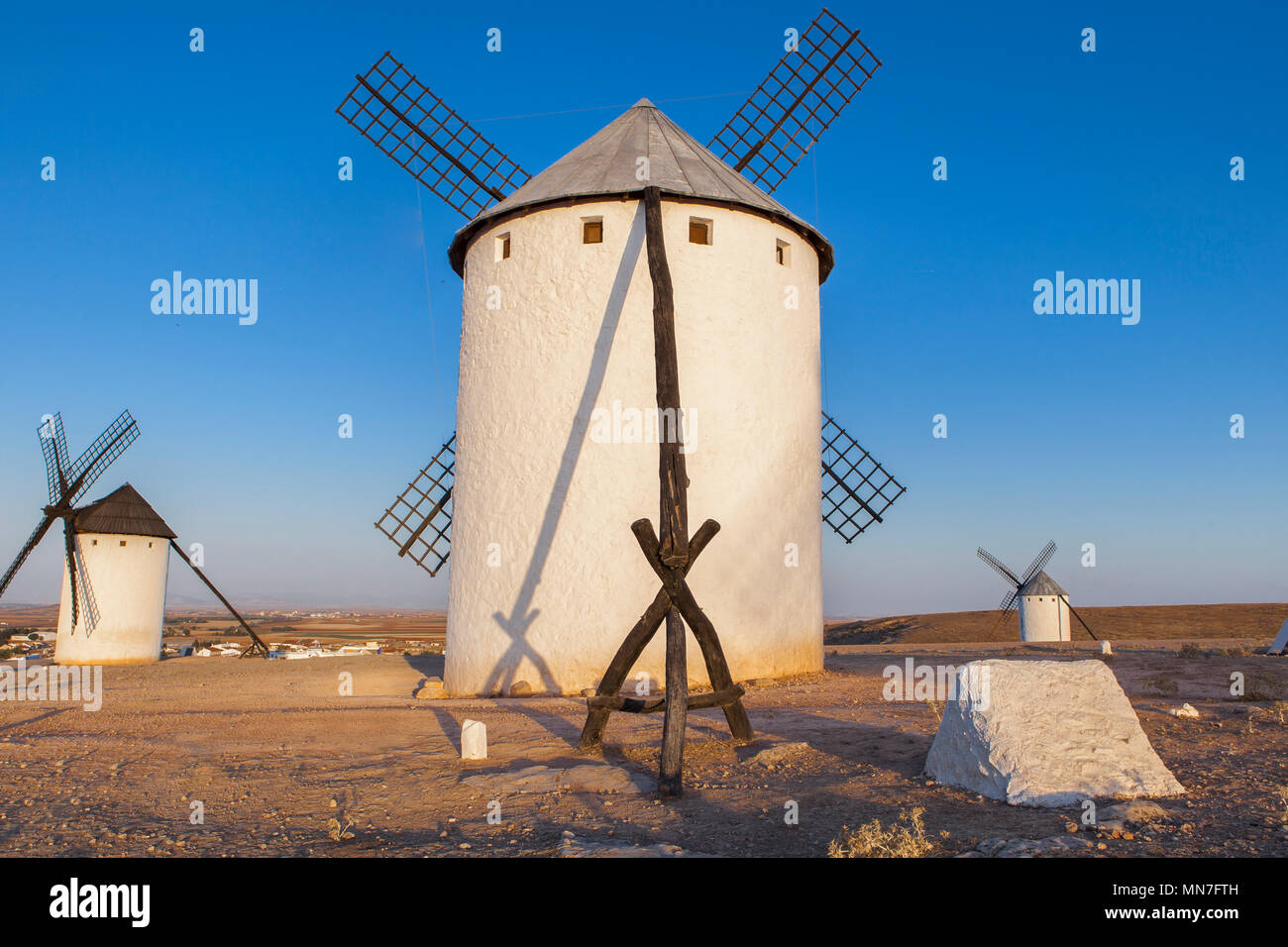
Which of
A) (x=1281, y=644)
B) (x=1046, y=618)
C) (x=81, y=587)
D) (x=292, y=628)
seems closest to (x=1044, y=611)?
(x=1046, y=618)

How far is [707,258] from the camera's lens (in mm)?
10914

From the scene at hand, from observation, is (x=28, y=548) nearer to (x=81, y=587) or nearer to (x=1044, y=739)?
(x=81, y=587)

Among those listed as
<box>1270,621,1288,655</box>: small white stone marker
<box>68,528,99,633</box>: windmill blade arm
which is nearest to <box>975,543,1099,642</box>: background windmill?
<box>1270,621,1288,655</box>: small white stone marker

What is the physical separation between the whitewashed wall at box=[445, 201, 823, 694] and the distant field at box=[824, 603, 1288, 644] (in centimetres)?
2488

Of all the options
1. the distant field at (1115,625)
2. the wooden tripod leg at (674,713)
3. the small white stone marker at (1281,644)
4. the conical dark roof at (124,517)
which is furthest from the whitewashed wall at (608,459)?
the distant field at (1115,625)

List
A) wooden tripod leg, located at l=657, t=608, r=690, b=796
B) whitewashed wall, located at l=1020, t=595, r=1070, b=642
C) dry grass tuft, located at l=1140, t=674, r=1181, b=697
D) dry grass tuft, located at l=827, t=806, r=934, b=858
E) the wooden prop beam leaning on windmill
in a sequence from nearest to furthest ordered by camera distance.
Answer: dry grass tuft, located at l=827, t=806, r=934, b=858 → wooden tripod leg, located at l=657, t=608, r=690, b=796 → the wooden prop beam leaning on windmill → dry grass tuft, located at l=1140, t=674, r=1181, b=697 → whitewashed wall, located at l=1020, t=595, r=1070, b=642

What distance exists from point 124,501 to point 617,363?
17.3m

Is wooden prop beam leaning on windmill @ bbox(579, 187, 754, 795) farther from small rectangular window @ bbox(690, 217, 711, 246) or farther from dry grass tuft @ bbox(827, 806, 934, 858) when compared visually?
small rectangular window @ bbox(690, 217, 711, 246)

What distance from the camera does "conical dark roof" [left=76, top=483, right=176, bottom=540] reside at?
67.8ft

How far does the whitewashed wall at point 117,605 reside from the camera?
2034cm

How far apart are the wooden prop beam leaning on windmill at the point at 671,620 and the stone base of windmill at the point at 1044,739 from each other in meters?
1.59

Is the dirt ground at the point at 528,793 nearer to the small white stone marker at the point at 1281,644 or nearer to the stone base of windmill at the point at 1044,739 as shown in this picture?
the stone base of windmill at the point at 1044,739

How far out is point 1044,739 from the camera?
4578 mm
